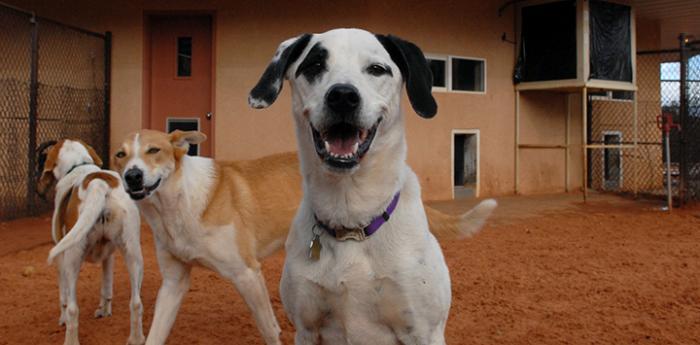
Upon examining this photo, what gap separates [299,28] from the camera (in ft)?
34.2

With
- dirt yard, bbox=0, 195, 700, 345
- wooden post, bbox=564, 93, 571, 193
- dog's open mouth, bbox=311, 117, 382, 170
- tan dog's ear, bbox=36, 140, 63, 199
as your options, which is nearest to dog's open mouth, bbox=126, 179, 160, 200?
dirt yard, bbox=0, 195, 700, 345

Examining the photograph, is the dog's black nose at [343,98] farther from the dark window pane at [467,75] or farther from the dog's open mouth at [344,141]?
the dark window pane at [467,75]

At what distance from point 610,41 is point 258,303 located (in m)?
10.4

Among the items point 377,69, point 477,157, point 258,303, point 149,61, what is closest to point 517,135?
point 477,157

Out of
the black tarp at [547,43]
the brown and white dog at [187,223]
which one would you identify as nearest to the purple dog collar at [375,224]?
the brown and white dog at [187,223]

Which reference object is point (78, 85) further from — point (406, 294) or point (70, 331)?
point (406, 294)

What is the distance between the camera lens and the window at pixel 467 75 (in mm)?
11430

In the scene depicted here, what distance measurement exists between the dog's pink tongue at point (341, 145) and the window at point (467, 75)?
9.65m

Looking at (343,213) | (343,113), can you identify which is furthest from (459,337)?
(343,113)

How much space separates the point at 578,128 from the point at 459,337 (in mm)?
10427

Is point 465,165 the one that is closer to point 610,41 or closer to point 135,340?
point 610,41

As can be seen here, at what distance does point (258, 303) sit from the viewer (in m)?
3.59

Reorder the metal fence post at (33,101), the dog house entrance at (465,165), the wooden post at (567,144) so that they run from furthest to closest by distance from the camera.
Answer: the wooden post at (567,144)
the dog house entrance at (465,165)
the metal fence post at (33,101)

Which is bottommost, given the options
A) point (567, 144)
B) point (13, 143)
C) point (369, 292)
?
point (369, 292)
